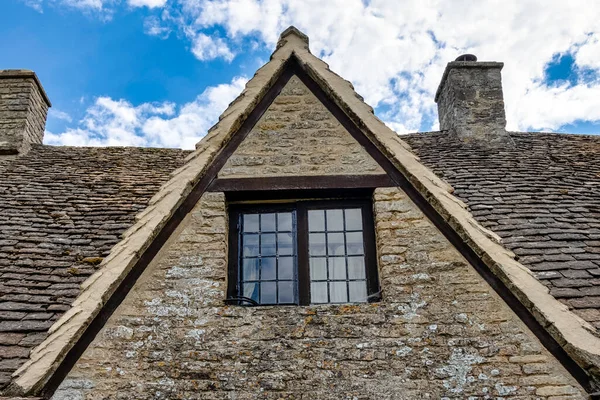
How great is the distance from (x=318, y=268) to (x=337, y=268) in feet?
0.62

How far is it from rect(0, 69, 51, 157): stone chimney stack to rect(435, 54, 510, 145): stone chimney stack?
715 centimetres

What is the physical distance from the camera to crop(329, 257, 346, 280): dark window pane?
506cm

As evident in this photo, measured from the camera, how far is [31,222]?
234 inches

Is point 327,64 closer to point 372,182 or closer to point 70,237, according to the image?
point 372,182

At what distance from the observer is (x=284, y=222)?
528 centimetres

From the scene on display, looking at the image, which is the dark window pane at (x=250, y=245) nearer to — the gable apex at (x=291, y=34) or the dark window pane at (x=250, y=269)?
the dark window pane at (x=250, y=269)

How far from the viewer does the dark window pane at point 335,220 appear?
205 inches

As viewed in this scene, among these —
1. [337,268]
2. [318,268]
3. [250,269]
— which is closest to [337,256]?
[337,268]

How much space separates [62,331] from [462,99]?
7.14 metres

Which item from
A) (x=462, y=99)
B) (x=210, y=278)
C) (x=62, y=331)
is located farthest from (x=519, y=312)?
(x=462, y=99)

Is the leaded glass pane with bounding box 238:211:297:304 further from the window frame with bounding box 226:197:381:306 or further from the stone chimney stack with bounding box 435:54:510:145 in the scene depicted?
the stone chimney stack with bounding box 435:54:510:145

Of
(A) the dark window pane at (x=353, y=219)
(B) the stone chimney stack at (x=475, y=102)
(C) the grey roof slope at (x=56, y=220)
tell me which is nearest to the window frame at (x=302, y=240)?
(A) the dark window pane at (x=353, y=219)

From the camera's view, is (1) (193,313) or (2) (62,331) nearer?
(2) (62,331)

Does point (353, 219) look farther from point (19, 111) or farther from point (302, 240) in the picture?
point (19, 111)
